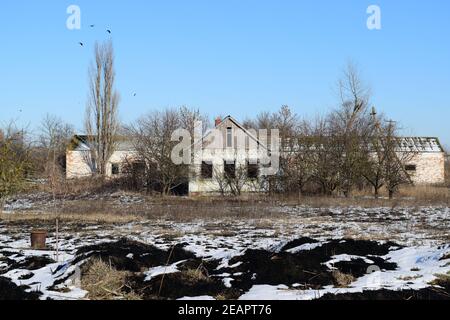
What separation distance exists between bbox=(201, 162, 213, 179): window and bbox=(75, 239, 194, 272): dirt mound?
23418 millimetres

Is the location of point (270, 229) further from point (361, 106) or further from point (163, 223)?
point (361, 106)

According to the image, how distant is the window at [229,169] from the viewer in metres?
32.5

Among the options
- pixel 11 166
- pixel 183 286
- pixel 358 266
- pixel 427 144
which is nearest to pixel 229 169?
pixel 11 166

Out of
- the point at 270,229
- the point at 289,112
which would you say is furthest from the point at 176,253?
the point at 289,112

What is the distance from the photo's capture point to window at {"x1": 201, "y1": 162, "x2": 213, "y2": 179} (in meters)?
33.4

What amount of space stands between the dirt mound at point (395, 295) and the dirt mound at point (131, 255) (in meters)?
3.33

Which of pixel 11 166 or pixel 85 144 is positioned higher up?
pixel 85 144

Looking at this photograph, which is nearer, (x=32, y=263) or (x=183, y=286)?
(x=183, y=286)

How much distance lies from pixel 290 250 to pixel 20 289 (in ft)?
15.4

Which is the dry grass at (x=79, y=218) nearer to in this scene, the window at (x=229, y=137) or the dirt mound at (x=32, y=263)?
the dirt mound at (x=32, y=263)

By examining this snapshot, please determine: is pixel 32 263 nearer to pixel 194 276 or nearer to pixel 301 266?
pixel 194 276

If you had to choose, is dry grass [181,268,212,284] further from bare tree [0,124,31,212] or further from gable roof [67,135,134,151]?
gable roof [67,135,134,151]

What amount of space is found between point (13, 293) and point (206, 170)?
2739cm

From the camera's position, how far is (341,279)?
697cm
